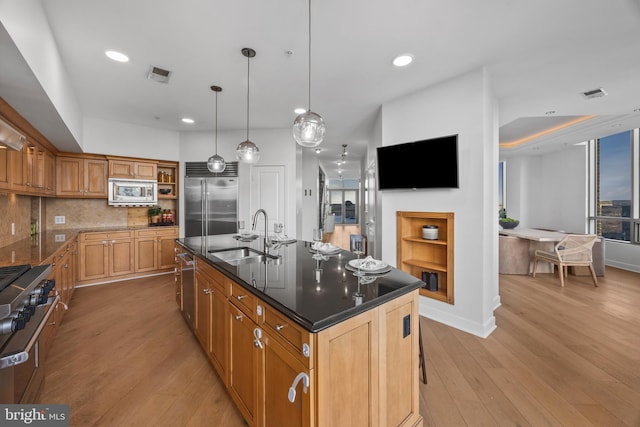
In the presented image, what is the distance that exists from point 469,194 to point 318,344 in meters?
2.60

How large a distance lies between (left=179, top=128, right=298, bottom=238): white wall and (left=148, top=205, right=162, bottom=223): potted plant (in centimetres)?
44

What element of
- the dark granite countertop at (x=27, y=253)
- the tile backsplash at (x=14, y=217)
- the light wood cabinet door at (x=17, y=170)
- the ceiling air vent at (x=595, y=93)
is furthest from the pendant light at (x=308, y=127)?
the ceiling air vent at (x=595, y=93)

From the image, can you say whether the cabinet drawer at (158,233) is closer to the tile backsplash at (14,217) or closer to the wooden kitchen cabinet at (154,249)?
the wooden kitchen cabinet at (154,249)

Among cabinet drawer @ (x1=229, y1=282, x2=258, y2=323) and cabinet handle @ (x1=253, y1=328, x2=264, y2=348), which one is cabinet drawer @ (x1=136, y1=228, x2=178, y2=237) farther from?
cabinet handle @ (x1=253, y1=328, x2=264, y2=348)

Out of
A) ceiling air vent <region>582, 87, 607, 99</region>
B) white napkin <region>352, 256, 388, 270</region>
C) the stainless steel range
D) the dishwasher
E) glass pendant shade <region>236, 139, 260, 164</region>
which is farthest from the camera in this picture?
ceiling air vent <region>582, 87, 607, 99</region>

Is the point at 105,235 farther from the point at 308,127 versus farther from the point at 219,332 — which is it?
the point at 308,127

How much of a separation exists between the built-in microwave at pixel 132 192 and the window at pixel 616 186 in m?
9.55

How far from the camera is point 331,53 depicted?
2.56 metres

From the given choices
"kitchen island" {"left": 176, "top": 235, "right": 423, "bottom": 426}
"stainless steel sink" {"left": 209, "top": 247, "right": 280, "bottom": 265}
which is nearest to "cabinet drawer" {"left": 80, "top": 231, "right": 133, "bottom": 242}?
"stainless steel sink" {"left": 209, "top": 247, "right": 280, "bottom": 265}

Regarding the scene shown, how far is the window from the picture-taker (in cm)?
530

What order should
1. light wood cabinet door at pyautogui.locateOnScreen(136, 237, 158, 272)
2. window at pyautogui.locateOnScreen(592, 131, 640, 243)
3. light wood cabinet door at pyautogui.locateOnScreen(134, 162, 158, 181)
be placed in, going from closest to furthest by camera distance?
light wood cabinet door at pyautogui.locateOnScreen(136, 237, 158, 272) → light wood cabinet door at pyautogui.locateOnScreen(134, 162, 158, 181) → window at pyautogui.locateOnScreen(592, 131, 640, 243)

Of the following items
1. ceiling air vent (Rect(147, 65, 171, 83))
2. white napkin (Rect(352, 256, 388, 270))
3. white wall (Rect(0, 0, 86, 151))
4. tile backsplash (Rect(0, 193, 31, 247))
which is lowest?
white napkin (Rect(352, 256, 388, 270))

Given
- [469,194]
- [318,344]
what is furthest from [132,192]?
[469,194]

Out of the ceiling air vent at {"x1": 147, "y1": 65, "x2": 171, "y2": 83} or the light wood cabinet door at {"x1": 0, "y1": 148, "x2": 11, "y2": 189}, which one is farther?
the ceiling air vent at {"x1": 147, "y1": 65, "x2": 171, "y2": 83}
